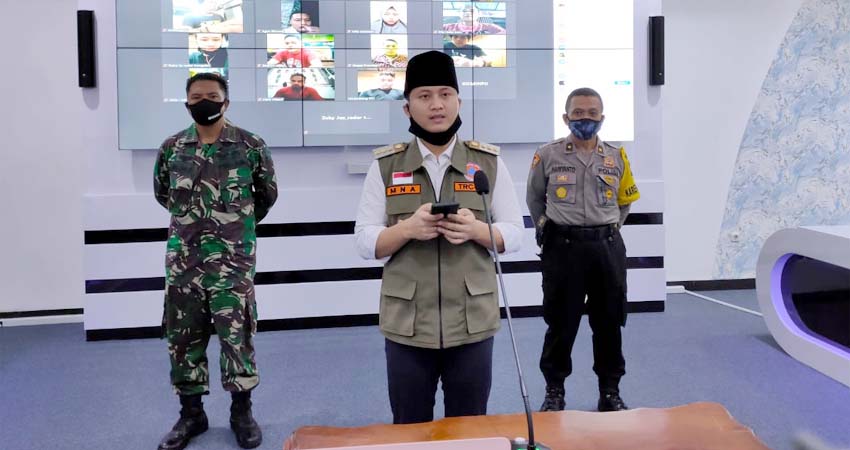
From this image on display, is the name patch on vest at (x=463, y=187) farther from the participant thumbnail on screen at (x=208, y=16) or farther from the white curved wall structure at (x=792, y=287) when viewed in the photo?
the participant thumbnail on screen at (x=208, y=16)

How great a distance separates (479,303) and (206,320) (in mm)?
1453

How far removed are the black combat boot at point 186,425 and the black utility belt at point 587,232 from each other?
1.76 meters

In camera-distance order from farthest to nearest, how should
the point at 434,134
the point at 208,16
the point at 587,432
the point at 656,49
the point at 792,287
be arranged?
the point at 656,49
the point at 208,16
the point at 792,287
the point at 434,134
the point at 587,432

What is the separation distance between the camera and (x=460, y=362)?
1812 millimetres

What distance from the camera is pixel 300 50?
450 centimetres

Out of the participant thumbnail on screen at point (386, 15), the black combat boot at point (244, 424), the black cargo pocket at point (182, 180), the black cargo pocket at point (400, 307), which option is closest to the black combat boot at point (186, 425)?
the black combat boot at point (244, 424)

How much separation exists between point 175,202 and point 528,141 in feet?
9.17

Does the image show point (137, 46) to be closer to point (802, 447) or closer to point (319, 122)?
point (319, 122)

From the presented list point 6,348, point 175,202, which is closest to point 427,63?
point 175,202

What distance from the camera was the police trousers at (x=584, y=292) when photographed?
2969 millimetres

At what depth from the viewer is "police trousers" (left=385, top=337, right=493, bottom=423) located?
179 centimetres

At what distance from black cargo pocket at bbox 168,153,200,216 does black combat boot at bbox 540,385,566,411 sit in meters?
1.79

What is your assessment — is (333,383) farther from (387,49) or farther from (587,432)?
(587,432)

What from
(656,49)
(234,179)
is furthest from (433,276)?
(656,49)
